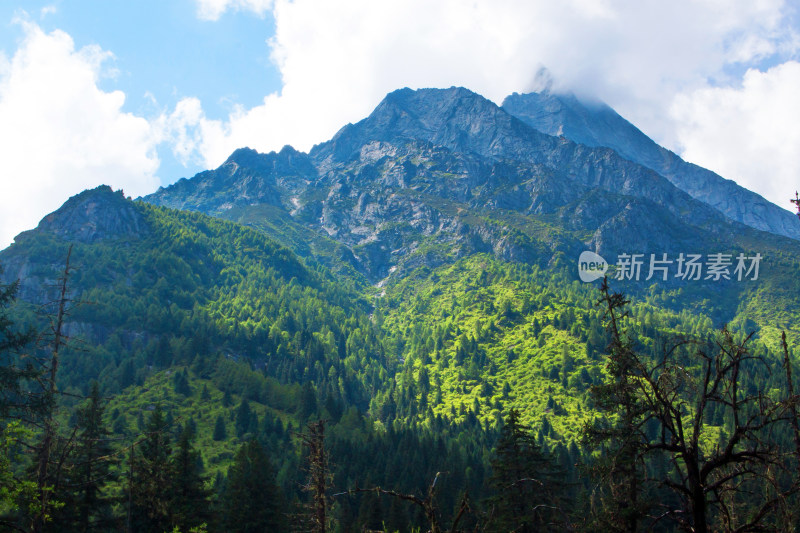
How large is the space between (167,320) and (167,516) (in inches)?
6428

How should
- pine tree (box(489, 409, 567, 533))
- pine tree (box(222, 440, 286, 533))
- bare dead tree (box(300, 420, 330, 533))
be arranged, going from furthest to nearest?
1. pine tree (box(222, 440, 286, 533))
2. pine tree (box(489, 409, 567, 533))
3. bare dead tree (box(300, 420, 330, 533))

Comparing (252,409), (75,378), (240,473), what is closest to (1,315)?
(240,473)

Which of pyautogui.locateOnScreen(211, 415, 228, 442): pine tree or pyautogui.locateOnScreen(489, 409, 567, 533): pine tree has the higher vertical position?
pyautogui.locateOnScreen(489, 409, 567, 533): pine tree

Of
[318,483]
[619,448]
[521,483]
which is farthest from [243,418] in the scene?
[619,448]

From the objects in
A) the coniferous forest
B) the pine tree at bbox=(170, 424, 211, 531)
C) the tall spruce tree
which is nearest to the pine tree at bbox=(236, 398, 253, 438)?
the coniferous forest

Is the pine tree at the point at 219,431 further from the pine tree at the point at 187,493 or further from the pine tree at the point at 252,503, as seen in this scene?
the pine tree at the point at 187,493

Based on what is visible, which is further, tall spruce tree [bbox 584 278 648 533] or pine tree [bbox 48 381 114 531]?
pine tree [bbox 48 381 114 531]

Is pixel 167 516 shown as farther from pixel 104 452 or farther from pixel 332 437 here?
pixel 332 437

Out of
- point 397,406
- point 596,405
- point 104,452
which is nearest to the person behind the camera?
point 596,405

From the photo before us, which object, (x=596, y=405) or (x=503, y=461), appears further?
(x=503, y=461)

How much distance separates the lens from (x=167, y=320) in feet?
613

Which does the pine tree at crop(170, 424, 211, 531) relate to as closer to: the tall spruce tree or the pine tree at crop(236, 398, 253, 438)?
the tall spruce tree

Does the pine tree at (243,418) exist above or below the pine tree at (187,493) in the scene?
below

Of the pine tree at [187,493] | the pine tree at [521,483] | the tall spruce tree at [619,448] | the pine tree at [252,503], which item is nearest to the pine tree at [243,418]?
the pine tree at [252,503]
